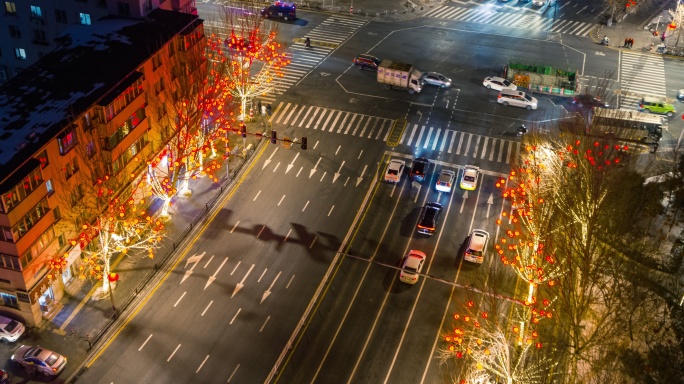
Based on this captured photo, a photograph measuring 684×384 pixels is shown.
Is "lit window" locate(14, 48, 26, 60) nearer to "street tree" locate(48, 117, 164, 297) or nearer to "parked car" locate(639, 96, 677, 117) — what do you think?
"street tree" locate(48, 117, 164, 297)

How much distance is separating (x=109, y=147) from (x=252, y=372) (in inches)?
1136

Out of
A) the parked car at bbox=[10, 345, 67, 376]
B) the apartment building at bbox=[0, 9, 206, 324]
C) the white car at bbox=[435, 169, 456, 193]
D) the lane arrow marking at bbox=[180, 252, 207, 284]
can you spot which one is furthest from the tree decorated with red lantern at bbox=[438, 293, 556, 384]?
the apartment building at bbox=[0, 9, 206, 324]

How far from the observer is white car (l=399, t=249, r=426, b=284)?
7694cm

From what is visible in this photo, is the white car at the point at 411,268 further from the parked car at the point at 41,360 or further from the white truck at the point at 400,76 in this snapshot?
the white truck at the point at 400,76

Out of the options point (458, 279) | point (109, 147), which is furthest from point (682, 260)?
point (109, 147)

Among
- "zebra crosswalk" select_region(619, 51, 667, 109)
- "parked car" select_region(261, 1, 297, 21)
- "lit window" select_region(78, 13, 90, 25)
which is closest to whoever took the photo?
"lit window" select_region(78, 13, 90, 25)

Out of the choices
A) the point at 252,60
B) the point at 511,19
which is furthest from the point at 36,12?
the point at 511,19

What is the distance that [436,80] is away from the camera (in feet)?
378

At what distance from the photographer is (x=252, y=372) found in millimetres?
67250

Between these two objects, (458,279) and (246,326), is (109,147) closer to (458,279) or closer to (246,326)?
(246,326)

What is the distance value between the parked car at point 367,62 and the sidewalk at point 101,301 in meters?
40.1

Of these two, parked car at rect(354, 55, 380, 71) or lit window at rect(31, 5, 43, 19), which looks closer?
lit window at rect(31, 5, 43, 19)

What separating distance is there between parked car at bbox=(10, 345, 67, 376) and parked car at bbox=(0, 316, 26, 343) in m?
2.75

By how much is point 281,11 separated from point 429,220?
66021mm
